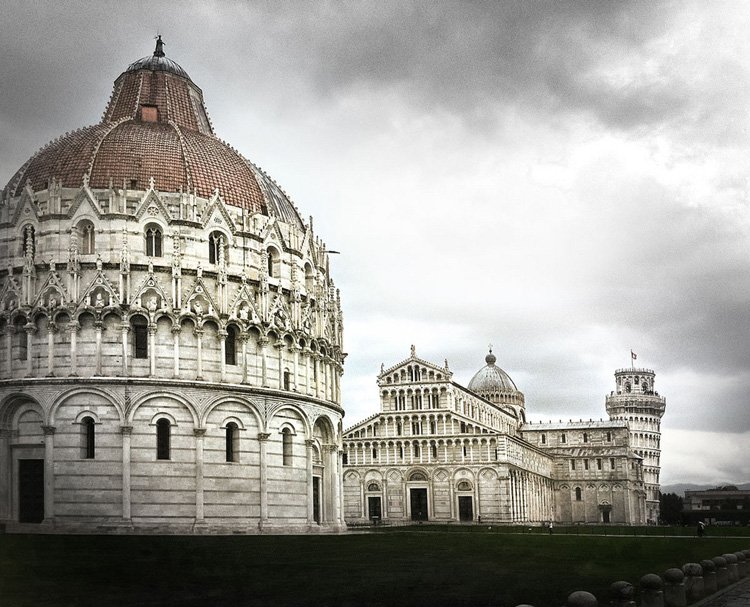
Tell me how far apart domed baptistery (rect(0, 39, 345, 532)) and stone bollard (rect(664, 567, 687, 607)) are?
1296 inches

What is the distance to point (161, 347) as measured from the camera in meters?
49.9

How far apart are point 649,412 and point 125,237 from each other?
135m

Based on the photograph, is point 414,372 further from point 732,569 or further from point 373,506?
point 732,569

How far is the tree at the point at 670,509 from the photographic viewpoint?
157675 millimetres

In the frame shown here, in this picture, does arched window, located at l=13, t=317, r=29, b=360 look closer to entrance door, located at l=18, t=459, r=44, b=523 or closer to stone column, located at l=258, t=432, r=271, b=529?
entrance door, located at l=18, t=459, r=44, b=523

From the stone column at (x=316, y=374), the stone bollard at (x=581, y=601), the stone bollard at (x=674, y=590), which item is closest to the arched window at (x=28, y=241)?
the stone column at (x=316, y=374)

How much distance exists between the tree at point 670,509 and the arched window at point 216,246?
379ft

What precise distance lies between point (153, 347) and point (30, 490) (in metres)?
9.01

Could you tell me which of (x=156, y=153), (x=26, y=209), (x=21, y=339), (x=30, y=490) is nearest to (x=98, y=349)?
(x=21, y=339)

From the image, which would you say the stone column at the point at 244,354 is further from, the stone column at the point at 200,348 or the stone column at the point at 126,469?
the stone column at the point at 126,469

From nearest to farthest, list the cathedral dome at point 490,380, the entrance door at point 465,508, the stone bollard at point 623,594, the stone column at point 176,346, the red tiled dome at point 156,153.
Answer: the stone bollard at point 623,594
the stone column at point 176,346
the red tiled dome at point 156,153
the entrance door at point 465,508
the cathedral dome at point 490,380

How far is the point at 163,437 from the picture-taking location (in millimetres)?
49500

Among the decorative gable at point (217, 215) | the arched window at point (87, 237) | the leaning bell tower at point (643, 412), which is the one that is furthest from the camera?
the leaning bell tower at point (643, 412)

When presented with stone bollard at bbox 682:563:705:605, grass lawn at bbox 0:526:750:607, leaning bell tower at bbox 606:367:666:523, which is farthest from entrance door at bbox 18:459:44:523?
leaning bell tower at bbox 606:367:666:523
